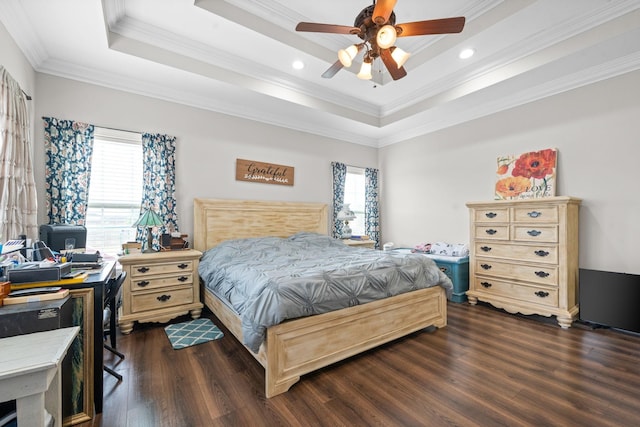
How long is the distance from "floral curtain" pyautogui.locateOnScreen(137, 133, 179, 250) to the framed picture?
1939mm

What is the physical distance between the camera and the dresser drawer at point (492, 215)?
11.7ft

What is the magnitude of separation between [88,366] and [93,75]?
10.6ft

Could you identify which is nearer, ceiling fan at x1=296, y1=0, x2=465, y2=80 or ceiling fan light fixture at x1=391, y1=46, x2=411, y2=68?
ceiling fan at x1=296, y1=0, x2=465, y2=80

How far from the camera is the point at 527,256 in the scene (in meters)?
3.39

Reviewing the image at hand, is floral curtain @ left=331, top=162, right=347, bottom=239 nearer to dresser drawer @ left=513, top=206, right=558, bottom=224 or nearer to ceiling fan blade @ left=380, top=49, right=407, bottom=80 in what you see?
ceiling fan blade @ left=380, top=49, right=407, bottom=80

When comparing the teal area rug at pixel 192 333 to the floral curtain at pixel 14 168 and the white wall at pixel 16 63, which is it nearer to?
the floral curtain at pixel 14 168

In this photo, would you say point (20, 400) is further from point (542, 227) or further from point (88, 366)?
point (542, 227)

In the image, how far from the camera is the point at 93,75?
328 centimetres

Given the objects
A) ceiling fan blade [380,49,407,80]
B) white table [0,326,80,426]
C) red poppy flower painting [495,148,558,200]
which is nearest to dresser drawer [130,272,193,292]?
white table [0,326,80,426]

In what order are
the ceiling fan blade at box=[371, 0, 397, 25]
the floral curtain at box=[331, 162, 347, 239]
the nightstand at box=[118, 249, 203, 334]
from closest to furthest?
1. the ceiling fan blade at box=[371, 0, 397, 25]
2. the nightstand at box=[118, 249, 203, 334]
3. the floral curtain at box=[331, 162, 347, 239]

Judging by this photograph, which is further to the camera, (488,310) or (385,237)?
(385,237)

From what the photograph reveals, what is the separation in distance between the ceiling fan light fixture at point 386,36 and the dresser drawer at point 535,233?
2.74m

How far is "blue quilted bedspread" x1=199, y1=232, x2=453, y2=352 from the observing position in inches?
78.5

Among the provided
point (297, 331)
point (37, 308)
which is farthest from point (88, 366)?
point (297, 331)
